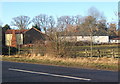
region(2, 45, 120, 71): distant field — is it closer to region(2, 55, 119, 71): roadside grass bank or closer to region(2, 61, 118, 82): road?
region(2, 55, 119, 71): roadside grass bank

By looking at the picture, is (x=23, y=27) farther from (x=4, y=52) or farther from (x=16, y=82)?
(x=16, y=82)

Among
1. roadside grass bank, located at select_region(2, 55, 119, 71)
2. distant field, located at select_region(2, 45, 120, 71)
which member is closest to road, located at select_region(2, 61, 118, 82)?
roadside grass bank, located at select_region(2, 55, 119, 71)

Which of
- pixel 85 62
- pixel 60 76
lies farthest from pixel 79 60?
pixel 60 76

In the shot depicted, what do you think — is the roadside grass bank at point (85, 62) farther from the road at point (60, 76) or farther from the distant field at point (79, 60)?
the road at point (60, 76)

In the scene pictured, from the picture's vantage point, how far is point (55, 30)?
19984mm

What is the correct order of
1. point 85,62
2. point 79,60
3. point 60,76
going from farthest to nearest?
1. point 79,60
2. point 85,62
3. point 60,76

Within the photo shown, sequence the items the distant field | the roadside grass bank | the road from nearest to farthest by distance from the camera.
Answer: the road < the roadside grass bank < the distant field

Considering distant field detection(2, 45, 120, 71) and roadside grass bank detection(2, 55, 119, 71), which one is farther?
distant field detection(2, 45, 120, 71)

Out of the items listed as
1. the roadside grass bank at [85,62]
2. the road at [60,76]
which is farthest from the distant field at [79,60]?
the road at [60,76]

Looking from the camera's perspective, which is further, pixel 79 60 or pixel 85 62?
pixel 79 60

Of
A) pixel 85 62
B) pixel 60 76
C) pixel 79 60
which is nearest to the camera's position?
pixel 60 76

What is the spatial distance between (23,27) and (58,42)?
208 ft

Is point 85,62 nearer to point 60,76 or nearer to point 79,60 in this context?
point 79,60

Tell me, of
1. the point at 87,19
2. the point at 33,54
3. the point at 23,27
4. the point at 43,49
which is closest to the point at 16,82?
the point at 43,49
